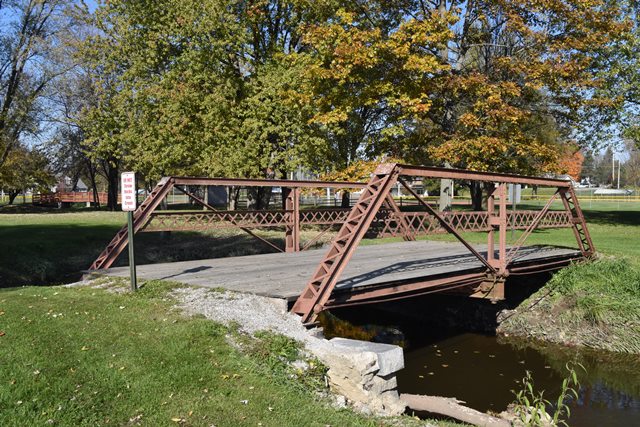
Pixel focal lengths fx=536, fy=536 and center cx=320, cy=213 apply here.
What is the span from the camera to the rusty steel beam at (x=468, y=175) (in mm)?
8872

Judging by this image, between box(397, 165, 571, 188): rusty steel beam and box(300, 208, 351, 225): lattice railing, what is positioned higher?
box(397, 165, 571, 188): rusty steel beam

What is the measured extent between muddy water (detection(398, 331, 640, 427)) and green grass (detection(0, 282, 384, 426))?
195 inches

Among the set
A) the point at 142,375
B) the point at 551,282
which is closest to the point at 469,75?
the point at 551,282

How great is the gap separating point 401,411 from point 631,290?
386 inches

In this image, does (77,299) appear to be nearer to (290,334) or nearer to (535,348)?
(290,334)

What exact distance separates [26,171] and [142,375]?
155 ft

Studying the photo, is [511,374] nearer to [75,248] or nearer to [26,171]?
[75,248]

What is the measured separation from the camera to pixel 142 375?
19.0 feet

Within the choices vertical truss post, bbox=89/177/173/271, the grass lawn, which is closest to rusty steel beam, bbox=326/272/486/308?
vertical truss post, bbox=89/177/173/271

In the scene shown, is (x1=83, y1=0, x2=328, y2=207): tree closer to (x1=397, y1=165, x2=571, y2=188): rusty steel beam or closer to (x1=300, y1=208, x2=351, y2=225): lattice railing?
(x1=300, y1=208, x2=351, y2=225): lattice railing

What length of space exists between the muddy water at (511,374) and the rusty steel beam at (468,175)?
13.5ft

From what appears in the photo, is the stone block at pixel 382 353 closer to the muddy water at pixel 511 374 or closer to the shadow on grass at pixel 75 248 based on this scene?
the muddy water at pixel 511 374

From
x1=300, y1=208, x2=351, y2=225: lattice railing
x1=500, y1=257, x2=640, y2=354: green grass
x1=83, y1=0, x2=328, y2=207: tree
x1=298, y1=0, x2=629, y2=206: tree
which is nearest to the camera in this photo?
x1=500, y1=257, x2=640, y2=354: green grass

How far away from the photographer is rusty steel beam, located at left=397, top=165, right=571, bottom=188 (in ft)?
29.1
